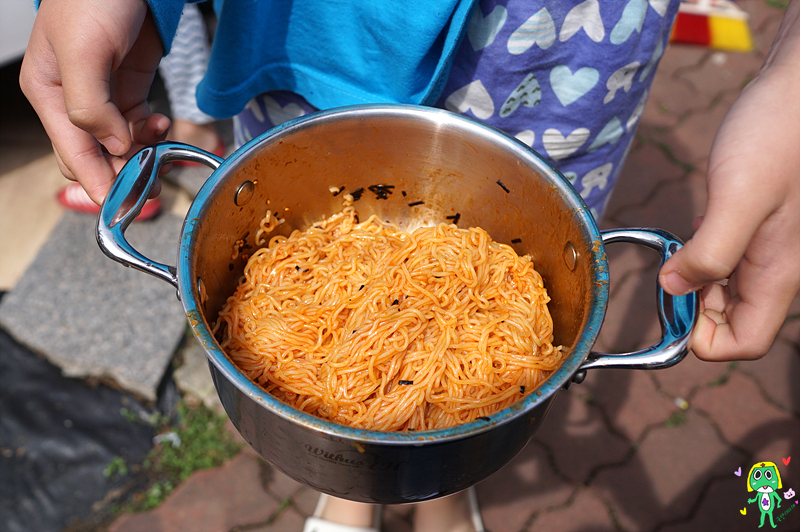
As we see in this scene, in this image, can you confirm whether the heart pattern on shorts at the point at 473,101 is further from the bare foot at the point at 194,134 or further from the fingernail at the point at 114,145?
the bare foot at the point at 194,134

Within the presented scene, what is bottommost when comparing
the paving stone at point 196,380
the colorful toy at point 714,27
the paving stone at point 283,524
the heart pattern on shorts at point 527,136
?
the paving stone at point 283,524

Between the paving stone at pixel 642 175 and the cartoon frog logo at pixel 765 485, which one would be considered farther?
the paving stone at pixel 642 175

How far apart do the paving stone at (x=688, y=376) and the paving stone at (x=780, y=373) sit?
157mm

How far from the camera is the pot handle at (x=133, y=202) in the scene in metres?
1.32

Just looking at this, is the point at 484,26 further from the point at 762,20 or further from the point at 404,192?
the point at 762,20

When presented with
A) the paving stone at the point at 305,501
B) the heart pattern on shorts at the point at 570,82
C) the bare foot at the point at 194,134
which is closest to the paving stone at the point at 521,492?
the paving stone at the point at 305,501

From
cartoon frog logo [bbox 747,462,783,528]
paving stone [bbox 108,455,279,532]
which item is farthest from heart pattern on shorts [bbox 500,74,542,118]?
cartoon frog logo [bbox 747,462,783,528]

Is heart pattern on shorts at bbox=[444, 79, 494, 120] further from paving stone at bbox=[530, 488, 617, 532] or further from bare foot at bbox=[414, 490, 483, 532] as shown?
paving stone at bbox=[530, 488, 617, 532]

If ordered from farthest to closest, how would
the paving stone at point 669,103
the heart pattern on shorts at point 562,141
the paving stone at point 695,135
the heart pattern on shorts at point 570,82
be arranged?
the paving stone at point 669,103 → the paving stone at point 695,135 → the heart pattern on shorts at point 562,141 → the heart pattern on shorts at point 570,82

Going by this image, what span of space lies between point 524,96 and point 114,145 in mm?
1156

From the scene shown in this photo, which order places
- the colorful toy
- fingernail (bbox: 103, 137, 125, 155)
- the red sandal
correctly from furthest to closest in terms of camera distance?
1. the colorful toy
2. the red sandal
3. fingernail (bbox: 103, 137, 125, 155)

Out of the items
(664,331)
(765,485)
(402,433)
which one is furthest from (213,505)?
(765,485)

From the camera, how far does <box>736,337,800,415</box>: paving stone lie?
10.5ft

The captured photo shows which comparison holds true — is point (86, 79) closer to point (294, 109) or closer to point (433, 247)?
point (294, 109)
